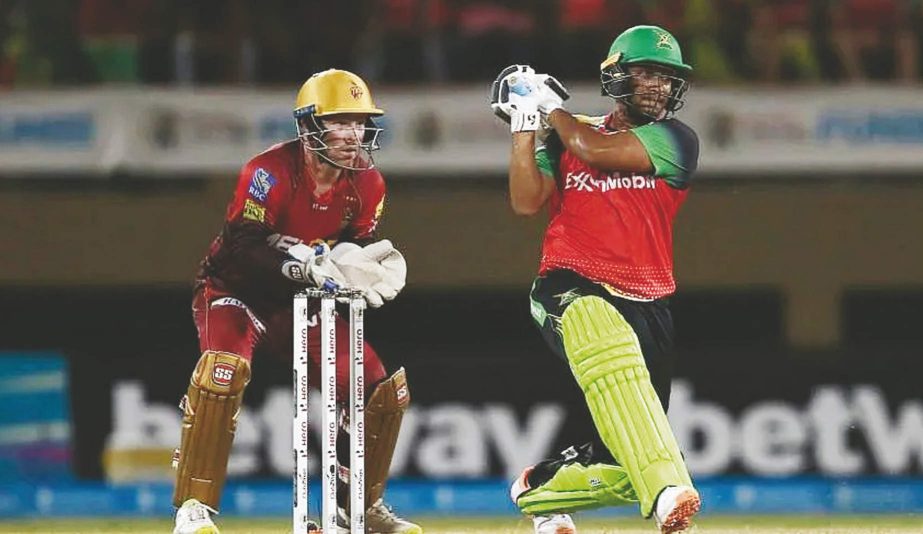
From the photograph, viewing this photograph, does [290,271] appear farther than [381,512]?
No

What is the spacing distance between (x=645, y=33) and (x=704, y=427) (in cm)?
476

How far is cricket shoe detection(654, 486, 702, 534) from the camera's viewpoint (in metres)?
5.81

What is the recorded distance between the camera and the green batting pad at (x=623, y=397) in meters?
5.94

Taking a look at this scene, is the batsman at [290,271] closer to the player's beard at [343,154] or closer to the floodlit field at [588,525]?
the player's beard at [343,154]

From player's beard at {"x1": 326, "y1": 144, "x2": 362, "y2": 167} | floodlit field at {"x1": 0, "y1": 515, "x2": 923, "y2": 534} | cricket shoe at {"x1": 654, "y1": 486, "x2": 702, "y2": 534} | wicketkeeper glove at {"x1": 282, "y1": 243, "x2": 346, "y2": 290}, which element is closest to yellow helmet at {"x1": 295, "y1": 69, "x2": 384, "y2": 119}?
player's beard at {"x1": 326, "y1": 144, "x2": 362, "y2": 167}

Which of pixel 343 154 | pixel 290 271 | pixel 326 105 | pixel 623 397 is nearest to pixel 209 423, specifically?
pixel 290 271

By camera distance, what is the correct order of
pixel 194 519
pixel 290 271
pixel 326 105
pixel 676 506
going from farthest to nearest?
pixel 326 105 < pixel 194 519 < pixel 290 271 < pixel 676 506

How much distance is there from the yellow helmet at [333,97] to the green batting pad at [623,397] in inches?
41.3

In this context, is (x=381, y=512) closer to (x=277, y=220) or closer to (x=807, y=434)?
(x=277, y=220)

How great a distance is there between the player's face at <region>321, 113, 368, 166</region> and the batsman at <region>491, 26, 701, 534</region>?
1.83 feet

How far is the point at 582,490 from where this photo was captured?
634 cm

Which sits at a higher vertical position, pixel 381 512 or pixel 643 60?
pixel 643 60

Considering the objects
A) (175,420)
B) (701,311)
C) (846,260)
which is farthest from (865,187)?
(175,420)

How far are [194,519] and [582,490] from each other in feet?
4.26
